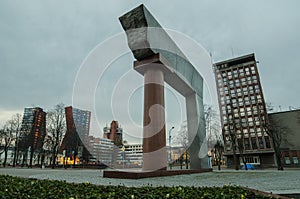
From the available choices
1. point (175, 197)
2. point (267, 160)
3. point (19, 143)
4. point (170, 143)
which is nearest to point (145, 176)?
point (175, 197)

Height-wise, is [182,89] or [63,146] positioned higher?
[182,89]

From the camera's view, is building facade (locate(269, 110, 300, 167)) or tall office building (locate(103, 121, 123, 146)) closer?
building facade (locate(269, 110, 300, 167))

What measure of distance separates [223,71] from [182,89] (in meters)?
55.2

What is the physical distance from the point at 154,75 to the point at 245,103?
182 ft

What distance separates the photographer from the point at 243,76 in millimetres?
62562

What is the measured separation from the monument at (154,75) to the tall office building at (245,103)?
38.6 meters

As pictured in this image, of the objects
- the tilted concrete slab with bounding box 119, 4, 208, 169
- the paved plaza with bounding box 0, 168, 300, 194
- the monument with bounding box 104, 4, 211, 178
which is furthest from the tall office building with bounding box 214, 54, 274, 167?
the paved plaza with bounding box 0, 168, 300, 194

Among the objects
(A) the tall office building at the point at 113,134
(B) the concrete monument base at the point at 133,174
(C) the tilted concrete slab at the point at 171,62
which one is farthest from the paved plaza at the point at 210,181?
(A) the tall office building at the point at 113,134

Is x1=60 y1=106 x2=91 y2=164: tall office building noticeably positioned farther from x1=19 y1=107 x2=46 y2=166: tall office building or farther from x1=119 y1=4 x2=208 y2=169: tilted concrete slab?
x1=119 y1=4 x2=208 y2=169: tilted concrete slab

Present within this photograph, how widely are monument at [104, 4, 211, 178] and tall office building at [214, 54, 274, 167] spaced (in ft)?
127

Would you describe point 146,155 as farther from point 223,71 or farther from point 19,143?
point 223,71

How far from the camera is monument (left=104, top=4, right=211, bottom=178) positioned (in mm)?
11016

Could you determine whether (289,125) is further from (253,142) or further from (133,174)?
(133,174)

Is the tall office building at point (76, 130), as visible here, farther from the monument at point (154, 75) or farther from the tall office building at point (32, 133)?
the monument at point (154, 75)
